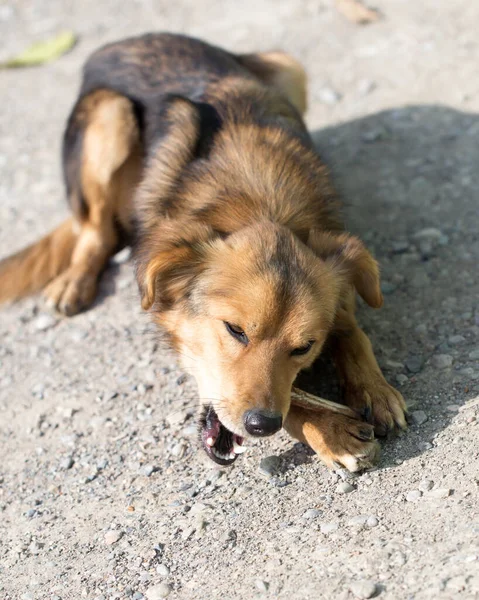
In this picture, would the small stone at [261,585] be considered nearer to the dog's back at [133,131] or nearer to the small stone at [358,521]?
the small stone at [358,521]

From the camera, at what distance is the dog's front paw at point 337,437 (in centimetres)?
386

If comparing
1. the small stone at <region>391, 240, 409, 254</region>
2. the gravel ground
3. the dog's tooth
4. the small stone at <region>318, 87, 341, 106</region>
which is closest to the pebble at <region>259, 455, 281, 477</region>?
the gravel ground

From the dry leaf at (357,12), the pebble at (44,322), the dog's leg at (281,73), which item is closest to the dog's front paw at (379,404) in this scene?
the pebble at (44,322)

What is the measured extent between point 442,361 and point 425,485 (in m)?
0.97

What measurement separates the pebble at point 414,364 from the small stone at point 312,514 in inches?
44.0

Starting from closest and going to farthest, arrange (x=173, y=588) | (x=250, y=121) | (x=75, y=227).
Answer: (x=173, y=588) → (x=250, y=121) → (x=75, y=227)

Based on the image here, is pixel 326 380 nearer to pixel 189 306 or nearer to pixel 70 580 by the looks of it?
pixel 189 306

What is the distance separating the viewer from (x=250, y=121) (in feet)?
16.2

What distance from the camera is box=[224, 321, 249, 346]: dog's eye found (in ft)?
12.6

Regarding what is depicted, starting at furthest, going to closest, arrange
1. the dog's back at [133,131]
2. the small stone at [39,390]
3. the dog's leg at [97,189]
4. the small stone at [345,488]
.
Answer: the dog's leg at [97,189], the small stone at [39,390], the dog's back at [133,131], the small stone at [345,488]

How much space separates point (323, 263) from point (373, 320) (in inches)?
39.3

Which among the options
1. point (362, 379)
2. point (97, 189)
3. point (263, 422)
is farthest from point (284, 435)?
point (97, 189)

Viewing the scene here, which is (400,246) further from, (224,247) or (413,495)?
(413,495)

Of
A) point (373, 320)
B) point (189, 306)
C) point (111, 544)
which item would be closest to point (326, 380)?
point (373, 320)
